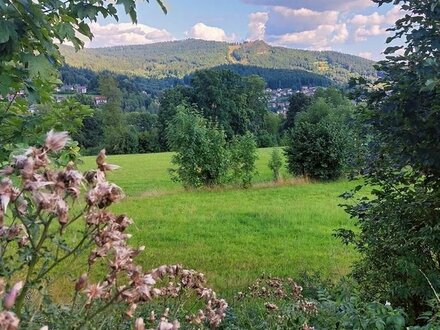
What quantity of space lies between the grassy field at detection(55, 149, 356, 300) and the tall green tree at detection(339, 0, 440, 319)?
223cm

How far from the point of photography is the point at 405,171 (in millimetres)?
4531

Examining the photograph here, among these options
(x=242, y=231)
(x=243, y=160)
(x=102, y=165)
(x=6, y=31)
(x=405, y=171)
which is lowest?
(x=243, y=160)

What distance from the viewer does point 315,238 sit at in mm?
11000

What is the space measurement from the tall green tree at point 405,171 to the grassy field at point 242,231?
7.33 ft

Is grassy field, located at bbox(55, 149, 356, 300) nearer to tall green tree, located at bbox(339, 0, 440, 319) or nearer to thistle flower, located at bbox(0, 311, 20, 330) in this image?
tall green tree, located at bbox(339, 0, 440, 319)

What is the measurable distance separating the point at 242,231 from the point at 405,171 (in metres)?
7.66

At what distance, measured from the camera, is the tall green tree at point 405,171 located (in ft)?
12.1

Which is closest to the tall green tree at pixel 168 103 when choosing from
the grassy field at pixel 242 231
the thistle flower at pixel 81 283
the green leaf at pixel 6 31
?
the grassy field at pixel 242 231

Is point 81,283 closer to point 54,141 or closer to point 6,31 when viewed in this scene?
point 54,141

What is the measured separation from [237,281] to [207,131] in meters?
16.7

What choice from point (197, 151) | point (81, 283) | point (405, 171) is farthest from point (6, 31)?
point (197, 151)

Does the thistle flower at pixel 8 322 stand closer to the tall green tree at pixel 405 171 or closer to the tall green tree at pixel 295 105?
the tall green tree at pixel 405 171

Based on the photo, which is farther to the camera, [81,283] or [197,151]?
[197,151]

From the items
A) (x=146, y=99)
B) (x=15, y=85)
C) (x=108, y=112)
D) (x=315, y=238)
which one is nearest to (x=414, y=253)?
(x=15, y=85)
